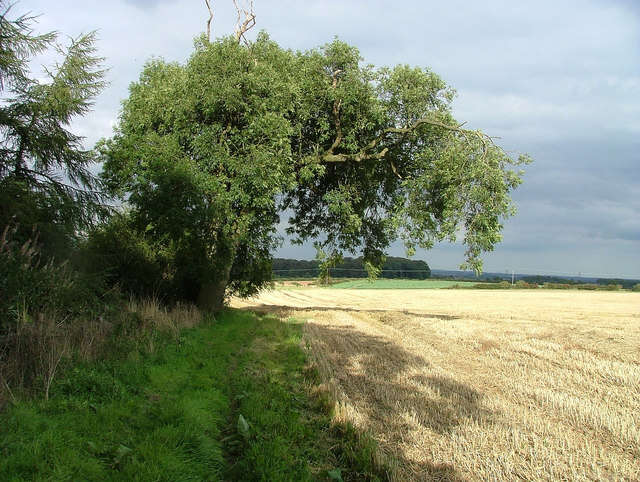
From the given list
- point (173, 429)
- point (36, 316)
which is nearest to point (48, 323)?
point (36, 316)

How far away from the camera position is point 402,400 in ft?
24.4

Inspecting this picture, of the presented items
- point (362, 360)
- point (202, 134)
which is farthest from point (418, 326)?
point (202, 134)

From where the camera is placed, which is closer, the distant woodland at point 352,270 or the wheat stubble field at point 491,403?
the wheat stubble field at point 491,403

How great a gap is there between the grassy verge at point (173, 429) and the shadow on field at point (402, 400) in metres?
0.58

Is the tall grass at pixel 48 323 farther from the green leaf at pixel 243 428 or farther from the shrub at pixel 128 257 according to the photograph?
the shrub at pixel 128 257

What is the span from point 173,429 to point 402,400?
3845 millimetres

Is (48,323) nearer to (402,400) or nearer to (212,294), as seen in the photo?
(402,400)

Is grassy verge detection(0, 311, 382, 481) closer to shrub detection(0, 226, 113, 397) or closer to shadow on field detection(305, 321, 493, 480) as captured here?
shrub detection(0, 226, 113, 397)

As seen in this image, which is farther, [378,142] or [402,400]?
[378,142]

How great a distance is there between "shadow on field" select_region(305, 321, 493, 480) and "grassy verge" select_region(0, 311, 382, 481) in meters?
0.58

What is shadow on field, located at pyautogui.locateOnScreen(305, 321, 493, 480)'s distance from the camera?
5.38 metres

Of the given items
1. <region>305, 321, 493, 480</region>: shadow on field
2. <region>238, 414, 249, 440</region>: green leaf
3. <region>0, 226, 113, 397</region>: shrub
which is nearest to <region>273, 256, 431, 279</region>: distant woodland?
<region>305, 321, 493, 480</region>: shadow on field

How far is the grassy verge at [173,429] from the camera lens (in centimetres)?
456

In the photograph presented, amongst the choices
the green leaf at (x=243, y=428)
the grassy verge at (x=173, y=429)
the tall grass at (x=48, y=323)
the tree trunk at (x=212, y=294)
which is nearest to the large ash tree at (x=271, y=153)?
the tree trunk at (x=212, y=294)
